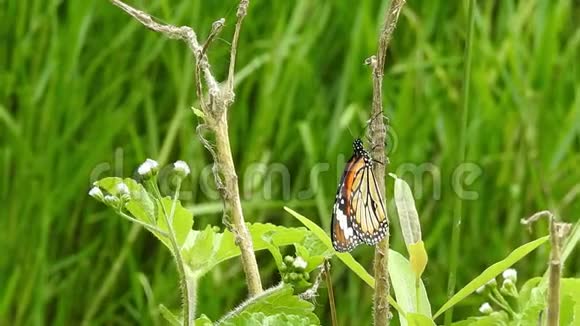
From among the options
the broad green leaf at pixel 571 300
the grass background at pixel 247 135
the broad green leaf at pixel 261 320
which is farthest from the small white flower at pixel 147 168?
the grass background at pixel 247 135

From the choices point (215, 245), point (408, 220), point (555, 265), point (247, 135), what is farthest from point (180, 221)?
point (247, 135)

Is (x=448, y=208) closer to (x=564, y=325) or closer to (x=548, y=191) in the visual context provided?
(x=548, y=191)

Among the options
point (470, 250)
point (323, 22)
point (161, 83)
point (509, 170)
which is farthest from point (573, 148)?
point (161, 83)

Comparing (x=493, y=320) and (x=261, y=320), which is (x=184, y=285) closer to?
(x=261, y=320)

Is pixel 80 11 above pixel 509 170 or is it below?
above

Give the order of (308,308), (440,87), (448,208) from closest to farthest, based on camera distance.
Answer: (308,308)
(448,208)
(440,87)

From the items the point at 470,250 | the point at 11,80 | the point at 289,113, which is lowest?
the point at 470,250
